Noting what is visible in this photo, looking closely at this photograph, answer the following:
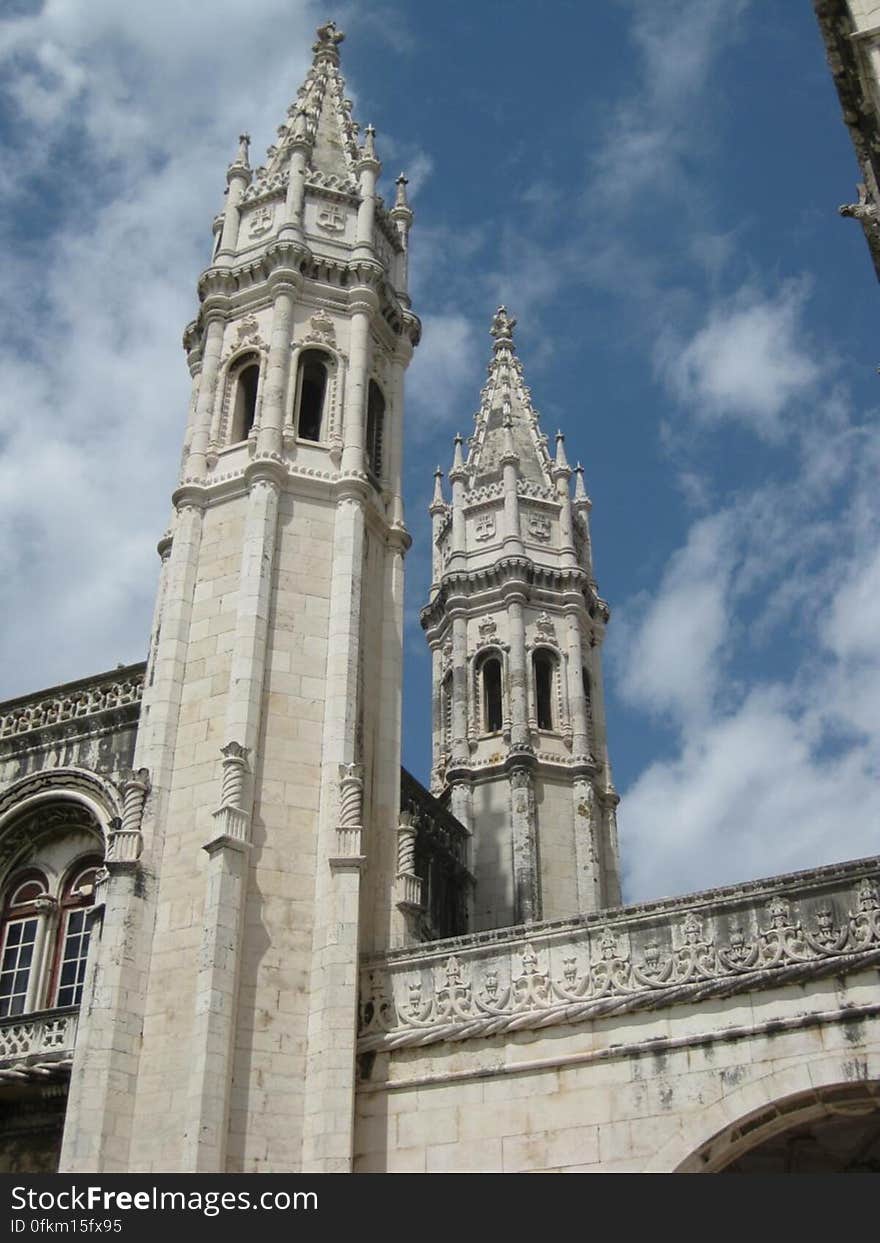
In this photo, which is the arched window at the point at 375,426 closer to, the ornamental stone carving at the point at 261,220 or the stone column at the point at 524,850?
the ornamental stone carving at the point at 261,220

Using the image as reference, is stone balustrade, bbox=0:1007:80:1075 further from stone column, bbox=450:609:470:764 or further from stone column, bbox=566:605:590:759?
stone column, bbox=566:605:590:759

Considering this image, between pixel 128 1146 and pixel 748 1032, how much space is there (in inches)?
301

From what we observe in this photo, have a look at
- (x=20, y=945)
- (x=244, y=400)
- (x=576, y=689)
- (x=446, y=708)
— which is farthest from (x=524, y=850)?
(x=244, y=400)

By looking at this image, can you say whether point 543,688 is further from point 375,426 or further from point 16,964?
point 16,964

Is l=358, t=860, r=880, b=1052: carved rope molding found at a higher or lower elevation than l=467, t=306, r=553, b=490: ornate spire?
lower

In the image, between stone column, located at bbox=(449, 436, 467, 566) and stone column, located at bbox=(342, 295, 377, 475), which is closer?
stone column, located at bbox=(342, 295, 377, 475)

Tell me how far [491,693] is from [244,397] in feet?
37.7

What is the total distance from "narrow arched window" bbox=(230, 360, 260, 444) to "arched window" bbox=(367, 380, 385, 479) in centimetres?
201

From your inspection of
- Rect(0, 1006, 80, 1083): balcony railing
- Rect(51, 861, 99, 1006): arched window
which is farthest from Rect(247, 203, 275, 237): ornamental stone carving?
Rect(0, 1006, 80, 1083): balcony railing

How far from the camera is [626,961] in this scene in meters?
18.0

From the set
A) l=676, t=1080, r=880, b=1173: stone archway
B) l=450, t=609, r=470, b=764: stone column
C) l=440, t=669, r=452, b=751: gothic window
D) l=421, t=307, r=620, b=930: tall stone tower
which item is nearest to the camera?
l=676, t=1080, r=880, b=1173: stone archway

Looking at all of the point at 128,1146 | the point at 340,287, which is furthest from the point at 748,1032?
the point at 340,287

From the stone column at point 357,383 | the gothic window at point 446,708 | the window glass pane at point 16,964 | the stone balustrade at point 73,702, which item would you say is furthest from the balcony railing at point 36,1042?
the gothic window at point 446,708

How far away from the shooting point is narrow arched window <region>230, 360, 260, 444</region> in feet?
80.3
